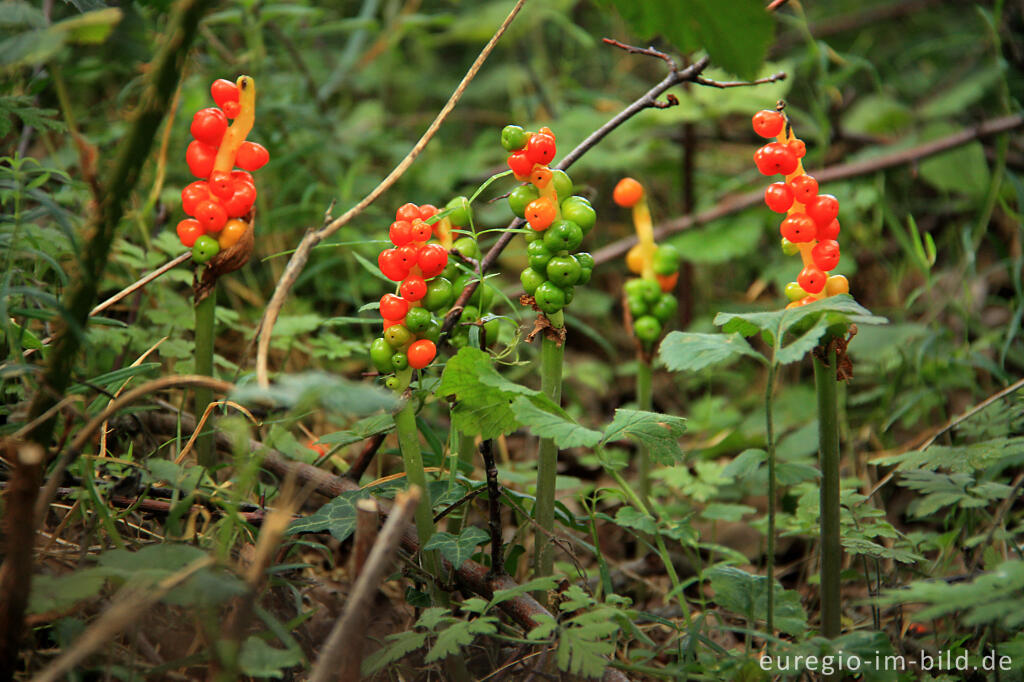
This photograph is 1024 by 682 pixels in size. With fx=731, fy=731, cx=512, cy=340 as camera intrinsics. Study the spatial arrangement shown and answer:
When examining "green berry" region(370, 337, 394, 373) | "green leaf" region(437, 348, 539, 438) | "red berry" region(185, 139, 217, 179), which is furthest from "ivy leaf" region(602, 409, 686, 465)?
"red berry" region(185, 139, 217, 179)

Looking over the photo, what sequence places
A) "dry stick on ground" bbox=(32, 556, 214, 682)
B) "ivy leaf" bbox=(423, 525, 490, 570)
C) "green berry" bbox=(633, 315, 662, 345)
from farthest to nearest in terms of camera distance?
"green berry" bbox=(633, 315, 662, 345)
"ivy leaf" bbox=(423, 525, 490, 570)
"dry stick on ground" bbox=(32, 556, 214, 682)

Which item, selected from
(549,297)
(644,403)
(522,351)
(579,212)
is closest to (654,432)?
(549,297)

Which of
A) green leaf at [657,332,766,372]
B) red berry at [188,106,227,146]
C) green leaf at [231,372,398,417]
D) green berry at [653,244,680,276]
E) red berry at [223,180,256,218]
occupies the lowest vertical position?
green berry at [653,244,680,276]

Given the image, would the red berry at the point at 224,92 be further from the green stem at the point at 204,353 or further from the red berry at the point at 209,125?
the green stem at the point at 204,353

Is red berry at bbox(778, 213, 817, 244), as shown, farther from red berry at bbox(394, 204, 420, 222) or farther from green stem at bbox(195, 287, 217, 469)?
green stem at bbox(195, 287, 217, 469)

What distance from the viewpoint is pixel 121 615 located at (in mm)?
820

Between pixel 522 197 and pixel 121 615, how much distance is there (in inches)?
33.6

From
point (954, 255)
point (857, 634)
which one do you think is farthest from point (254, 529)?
point (954, 255)

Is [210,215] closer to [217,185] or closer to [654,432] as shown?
[217,185]

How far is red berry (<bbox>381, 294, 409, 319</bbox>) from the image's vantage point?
3.89ft

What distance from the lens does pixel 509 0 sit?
387cm

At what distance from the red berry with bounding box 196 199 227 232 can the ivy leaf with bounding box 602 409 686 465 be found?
79 cm

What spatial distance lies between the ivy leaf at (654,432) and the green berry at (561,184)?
41 cm

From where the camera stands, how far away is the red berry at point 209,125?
1292 millimetres
